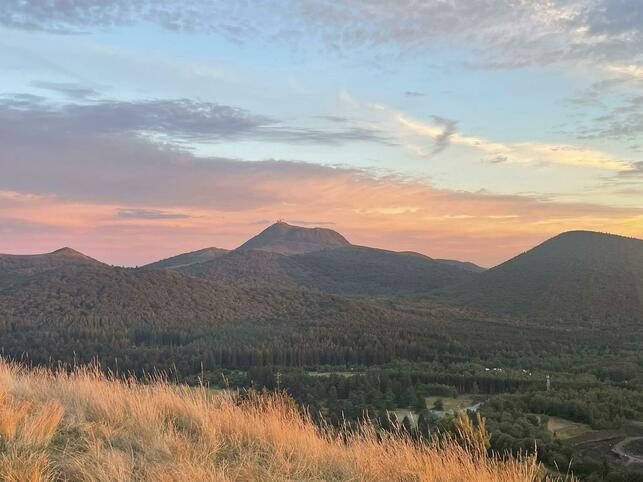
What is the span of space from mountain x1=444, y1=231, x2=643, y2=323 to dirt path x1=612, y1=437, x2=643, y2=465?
80785 mm

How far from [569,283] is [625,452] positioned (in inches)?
4103

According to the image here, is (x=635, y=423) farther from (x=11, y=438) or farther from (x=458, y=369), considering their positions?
(x=11, y=438)

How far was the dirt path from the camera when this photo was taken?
115ft

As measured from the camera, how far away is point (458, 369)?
77750mm

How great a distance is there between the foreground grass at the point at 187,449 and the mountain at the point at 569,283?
122m

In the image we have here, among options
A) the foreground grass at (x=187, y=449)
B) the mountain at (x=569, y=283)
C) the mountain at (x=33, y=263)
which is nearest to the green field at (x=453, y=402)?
the foreground grass at (x=187, y=449)

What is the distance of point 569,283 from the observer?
134375 millimetres

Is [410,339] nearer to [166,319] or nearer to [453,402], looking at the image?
[453,402]

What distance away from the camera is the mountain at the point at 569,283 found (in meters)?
122

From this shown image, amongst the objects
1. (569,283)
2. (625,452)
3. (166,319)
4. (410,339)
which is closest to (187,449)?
(625,452)

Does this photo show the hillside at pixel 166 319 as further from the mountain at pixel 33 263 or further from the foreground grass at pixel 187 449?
the foreground grass at pixel 187 449

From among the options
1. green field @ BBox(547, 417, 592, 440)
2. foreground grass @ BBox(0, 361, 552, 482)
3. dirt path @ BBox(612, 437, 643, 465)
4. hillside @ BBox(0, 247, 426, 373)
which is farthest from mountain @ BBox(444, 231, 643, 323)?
foreground grass @ BBox(0, 361, 552, 482)

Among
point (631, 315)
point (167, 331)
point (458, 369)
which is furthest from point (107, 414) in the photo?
point (631, 315)

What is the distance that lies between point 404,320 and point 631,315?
149 feet
